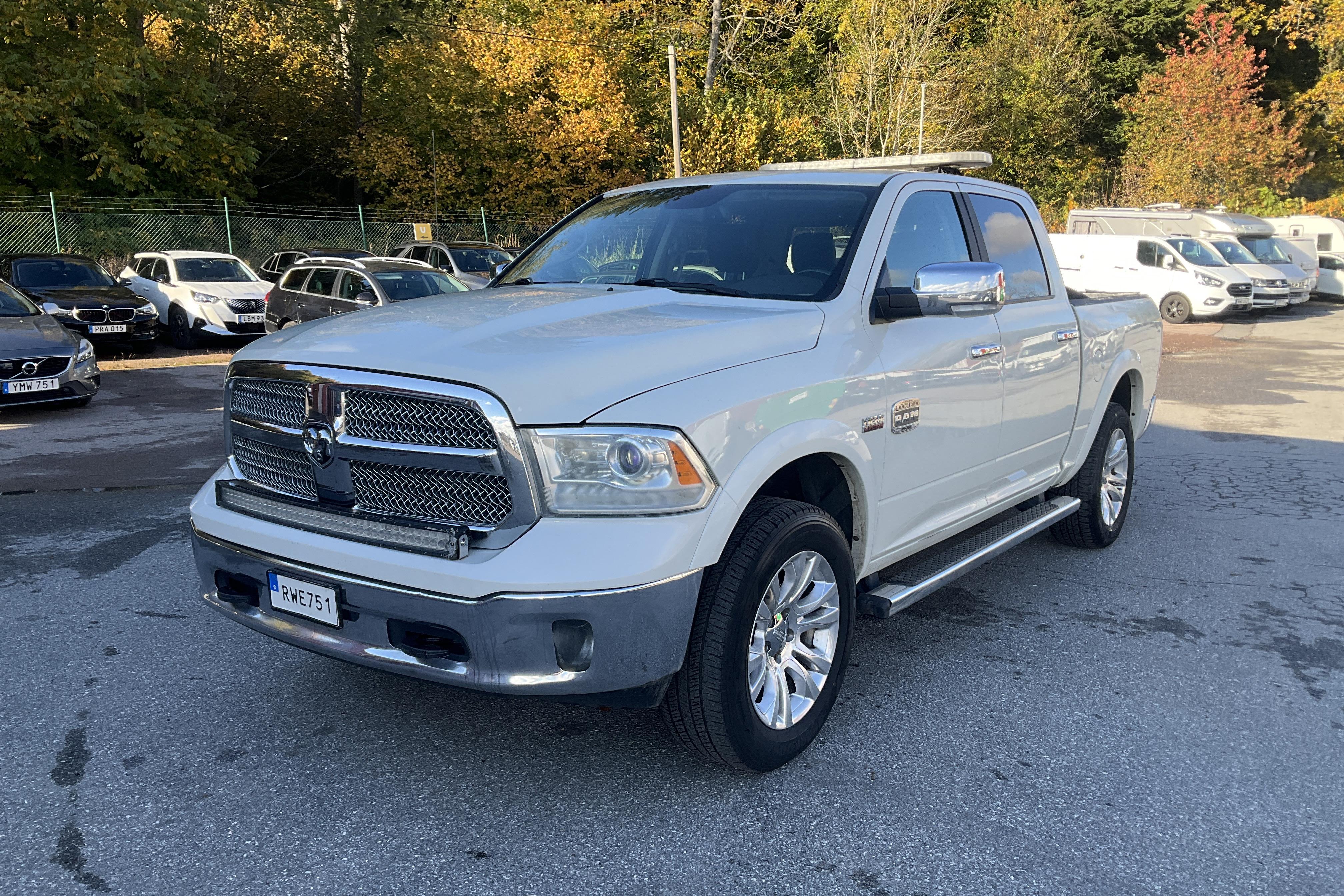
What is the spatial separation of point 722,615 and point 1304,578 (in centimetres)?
400

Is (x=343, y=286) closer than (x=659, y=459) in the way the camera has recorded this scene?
No

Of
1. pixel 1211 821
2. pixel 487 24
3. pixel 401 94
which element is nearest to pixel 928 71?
→ pixel 487 24

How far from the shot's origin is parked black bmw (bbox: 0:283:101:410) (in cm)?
1030

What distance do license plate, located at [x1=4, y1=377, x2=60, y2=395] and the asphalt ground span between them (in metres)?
5.47

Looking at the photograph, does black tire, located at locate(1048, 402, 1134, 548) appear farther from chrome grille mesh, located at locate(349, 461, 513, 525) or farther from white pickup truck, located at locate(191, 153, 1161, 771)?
chrome grille mesh, located at locate(349, 461, 513, 525)

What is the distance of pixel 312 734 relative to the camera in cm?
368

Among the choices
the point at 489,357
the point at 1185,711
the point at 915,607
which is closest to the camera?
the point at 489,357

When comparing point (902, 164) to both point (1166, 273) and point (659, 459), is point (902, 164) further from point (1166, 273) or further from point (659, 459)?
point (1166, 273)

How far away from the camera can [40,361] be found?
1050 centimetres

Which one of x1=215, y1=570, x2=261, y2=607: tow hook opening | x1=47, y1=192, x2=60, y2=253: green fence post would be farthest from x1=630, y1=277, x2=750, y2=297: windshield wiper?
x1=47, y1=192, x2=60, y2=253: green fence post

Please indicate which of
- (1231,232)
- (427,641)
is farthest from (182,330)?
(1231,232)

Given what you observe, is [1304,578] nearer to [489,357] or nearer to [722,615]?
[722,615]

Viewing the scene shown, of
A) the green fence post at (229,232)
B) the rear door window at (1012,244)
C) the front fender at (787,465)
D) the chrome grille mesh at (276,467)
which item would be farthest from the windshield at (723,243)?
the green fence post at (229,232)

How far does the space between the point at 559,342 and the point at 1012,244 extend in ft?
9.28
